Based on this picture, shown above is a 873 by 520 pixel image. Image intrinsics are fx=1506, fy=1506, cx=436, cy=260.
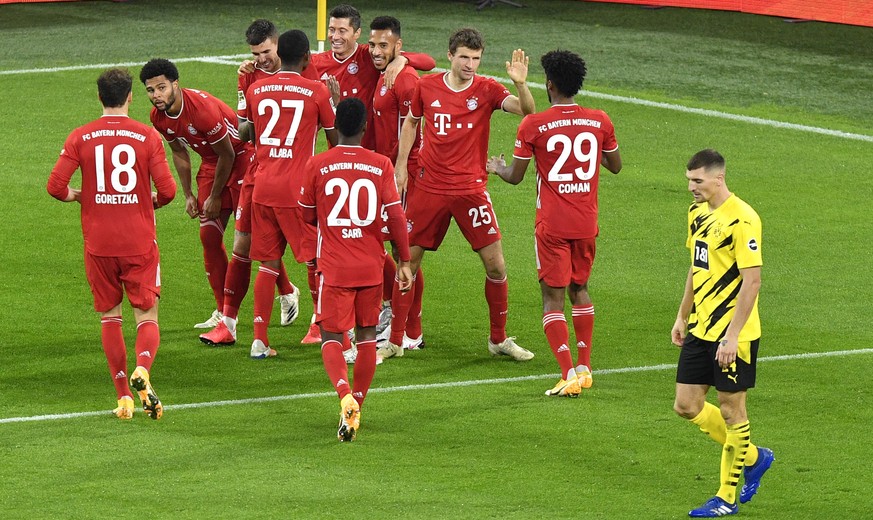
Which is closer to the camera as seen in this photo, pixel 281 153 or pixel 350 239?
pixel 350 239

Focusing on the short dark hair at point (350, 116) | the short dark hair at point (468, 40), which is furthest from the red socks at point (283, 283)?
the short dark hair at point (350, 116)

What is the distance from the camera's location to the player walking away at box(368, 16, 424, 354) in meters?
11.3

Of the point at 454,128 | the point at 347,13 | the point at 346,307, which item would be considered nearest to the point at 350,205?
the point at 346,307

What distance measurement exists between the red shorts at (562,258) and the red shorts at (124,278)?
8.48ft

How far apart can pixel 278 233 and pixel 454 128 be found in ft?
5.06

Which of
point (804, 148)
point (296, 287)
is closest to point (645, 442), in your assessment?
point (296, 287)

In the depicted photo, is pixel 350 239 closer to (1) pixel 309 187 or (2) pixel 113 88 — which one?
(1) pixel 309 187

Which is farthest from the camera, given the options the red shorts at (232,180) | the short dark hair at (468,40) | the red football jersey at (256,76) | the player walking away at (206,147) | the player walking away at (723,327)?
the red shorts at (232,180)

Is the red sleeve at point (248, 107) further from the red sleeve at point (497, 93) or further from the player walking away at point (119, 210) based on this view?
the red sleeve at point (497, 93)

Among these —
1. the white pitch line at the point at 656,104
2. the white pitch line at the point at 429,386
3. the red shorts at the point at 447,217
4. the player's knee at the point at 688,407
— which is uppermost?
the red shorts at the point at 447,217

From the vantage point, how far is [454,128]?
10.9 m

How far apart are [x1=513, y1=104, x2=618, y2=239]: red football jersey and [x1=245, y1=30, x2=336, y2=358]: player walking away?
4.73ft

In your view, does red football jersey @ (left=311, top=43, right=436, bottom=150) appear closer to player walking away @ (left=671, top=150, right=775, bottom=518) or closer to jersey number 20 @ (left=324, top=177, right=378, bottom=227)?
jersey number 20 @ (left=324, top=177, right=378, bottom=227)

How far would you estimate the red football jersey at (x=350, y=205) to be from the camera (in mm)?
9172
